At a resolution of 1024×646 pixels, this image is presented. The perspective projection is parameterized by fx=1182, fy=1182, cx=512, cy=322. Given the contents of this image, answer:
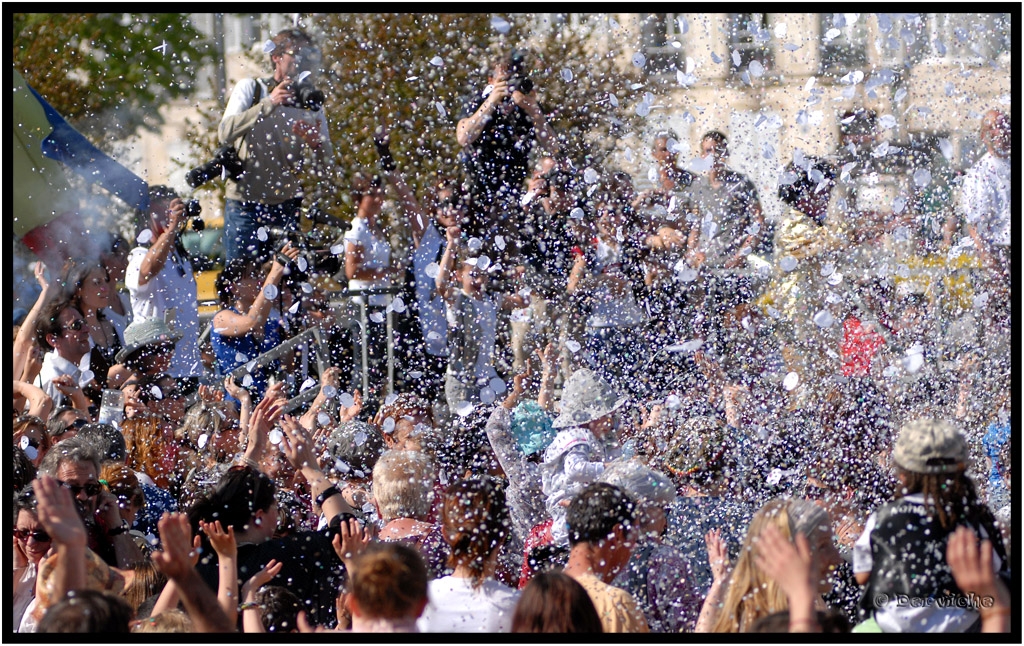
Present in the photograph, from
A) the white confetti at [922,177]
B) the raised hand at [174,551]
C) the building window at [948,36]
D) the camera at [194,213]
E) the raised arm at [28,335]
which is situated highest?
the building window at [948,36]

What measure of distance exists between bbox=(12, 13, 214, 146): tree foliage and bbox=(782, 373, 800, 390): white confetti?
18.4 feet

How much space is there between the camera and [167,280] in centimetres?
530

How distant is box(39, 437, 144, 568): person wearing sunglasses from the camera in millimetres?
3230

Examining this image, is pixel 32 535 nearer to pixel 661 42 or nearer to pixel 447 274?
pixel 447 274

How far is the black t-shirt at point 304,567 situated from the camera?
301 cm

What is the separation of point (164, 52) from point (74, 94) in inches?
34.8

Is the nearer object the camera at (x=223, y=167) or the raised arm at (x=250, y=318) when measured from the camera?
the raised arm at (x=250, y=318)

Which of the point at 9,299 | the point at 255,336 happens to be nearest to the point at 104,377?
the point at 255,336

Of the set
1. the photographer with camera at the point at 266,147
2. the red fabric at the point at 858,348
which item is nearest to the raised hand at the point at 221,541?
the photographer with camera at the point at 266,147

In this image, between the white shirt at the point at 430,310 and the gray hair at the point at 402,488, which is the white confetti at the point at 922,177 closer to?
the white shirt at the point at 430,310

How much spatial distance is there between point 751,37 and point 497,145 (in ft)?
6.97

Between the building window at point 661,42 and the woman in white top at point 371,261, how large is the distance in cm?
182

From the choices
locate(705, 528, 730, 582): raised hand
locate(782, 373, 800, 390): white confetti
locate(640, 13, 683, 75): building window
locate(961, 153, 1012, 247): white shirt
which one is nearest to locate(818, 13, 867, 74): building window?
locate(640, 13, 683, 75): building window

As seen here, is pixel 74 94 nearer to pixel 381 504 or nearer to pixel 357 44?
pixel 357 44
